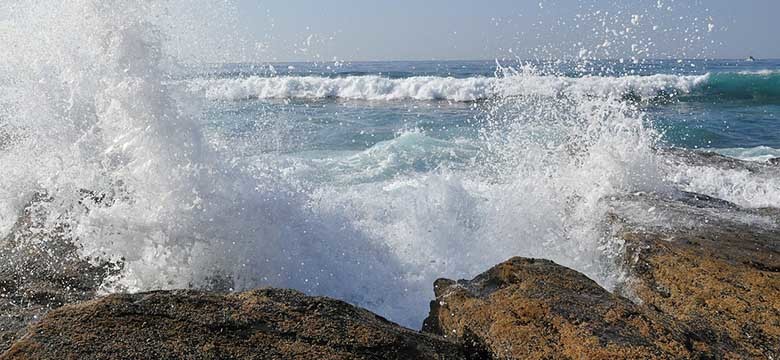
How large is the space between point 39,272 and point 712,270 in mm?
3997

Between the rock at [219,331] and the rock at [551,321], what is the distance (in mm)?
224

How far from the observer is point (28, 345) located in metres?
1.83

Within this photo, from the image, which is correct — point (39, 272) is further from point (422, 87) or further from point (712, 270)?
point (422, 87)

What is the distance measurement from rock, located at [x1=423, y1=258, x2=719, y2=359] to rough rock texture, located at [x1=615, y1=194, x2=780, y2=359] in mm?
303

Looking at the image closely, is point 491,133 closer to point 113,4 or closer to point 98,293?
point 113,4

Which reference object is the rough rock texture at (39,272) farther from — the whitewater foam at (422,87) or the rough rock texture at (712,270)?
the whitewater foam at (422,87)

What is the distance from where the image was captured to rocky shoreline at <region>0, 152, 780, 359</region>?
1942 mm

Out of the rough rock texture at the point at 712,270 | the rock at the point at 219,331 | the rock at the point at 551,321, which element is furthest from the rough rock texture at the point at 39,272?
the rough rock texture at the point at 712,270

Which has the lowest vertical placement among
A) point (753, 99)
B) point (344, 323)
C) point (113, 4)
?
point (753, 99)

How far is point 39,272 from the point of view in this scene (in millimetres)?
3479

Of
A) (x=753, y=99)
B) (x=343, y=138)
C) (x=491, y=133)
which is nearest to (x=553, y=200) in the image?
(x=491, y=133)

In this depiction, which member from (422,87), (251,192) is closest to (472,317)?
(251,192)

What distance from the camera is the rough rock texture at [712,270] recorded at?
249 cm

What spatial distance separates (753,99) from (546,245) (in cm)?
1896
